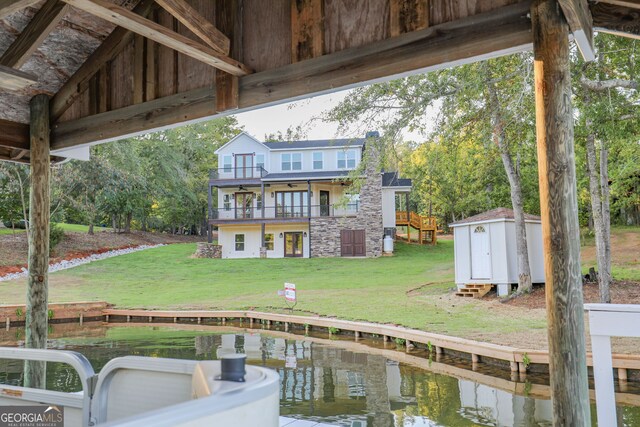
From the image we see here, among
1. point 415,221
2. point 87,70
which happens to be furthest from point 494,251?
point 415,221

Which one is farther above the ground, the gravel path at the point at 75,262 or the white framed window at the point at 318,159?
the white framed window at the point at 318,159

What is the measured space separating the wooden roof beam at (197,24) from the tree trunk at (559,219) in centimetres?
221

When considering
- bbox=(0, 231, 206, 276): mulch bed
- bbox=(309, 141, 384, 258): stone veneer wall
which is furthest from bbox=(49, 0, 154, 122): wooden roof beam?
bbox=(309, 141, 384, 258): stone veneer wall

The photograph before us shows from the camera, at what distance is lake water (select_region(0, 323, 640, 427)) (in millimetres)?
5445

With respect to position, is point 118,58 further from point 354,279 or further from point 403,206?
point 403,206

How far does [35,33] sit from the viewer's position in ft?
13.4

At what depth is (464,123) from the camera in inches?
478

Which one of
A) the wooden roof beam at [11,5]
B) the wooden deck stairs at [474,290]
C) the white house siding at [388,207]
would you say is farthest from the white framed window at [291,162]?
the wooden roof beam at [11,5]

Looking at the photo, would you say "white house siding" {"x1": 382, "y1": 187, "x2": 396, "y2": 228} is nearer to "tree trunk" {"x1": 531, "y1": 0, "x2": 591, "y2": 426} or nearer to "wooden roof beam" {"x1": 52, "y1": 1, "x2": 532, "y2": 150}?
"wooden roof beam" {"x1": 52, "y1": 1, "x2": 532, "y2": 150}

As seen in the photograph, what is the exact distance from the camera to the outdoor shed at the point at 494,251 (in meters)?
13.4

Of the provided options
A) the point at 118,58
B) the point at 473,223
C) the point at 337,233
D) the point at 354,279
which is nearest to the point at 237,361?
the point at 118,58

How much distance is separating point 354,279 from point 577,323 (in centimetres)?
1630

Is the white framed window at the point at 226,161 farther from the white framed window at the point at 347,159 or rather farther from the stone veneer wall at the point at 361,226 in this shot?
the white framed window at the point at 347,159

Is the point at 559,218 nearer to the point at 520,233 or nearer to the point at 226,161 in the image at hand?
the point at 520,233
